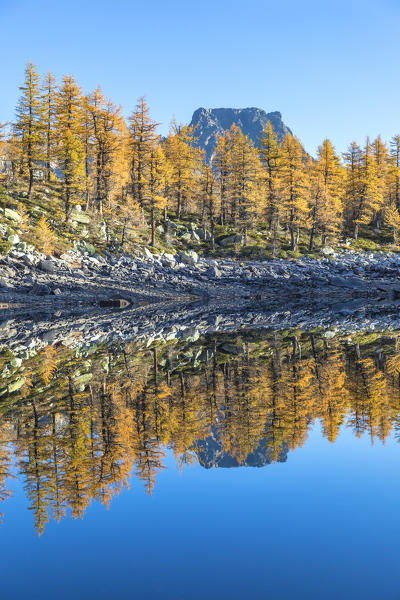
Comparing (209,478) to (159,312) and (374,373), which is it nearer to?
(374,373)

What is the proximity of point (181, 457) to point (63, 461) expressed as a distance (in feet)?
6.66

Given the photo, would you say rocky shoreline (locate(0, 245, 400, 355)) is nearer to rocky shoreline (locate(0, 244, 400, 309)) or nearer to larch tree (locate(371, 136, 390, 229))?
rocky shoreline (locate(0, 244, 400, 309))

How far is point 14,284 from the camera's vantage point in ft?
120

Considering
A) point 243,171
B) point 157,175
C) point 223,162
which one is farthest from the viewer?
point 223,162

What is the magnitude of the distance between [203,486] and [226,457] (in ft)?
3.26

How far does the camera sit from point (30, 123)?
5119cm

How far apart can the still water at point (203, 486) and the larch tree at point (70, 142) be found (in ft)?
123

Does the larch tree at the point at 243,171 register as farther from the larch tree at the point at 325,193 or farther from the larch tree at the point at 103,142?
the larch tree at the point at 103,142

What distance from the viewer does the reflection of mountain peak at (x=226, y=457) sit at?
7.81m

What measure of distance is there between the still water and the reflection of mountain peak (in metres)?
0.03

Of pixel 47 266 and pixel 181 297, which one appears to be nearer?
pixel 47 266

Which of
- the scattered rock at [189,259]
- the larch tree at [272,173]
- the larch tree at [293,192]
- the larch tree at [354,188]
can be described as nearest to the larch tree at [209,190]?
the larch tree at [272,173]

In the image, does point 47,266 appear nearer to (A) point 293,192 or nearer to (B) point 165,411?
(B) point 165,411

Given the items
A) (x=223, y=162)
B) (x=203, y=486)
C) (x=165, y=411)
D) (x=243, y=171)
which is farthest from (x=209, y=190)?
(x=203, y=486)
